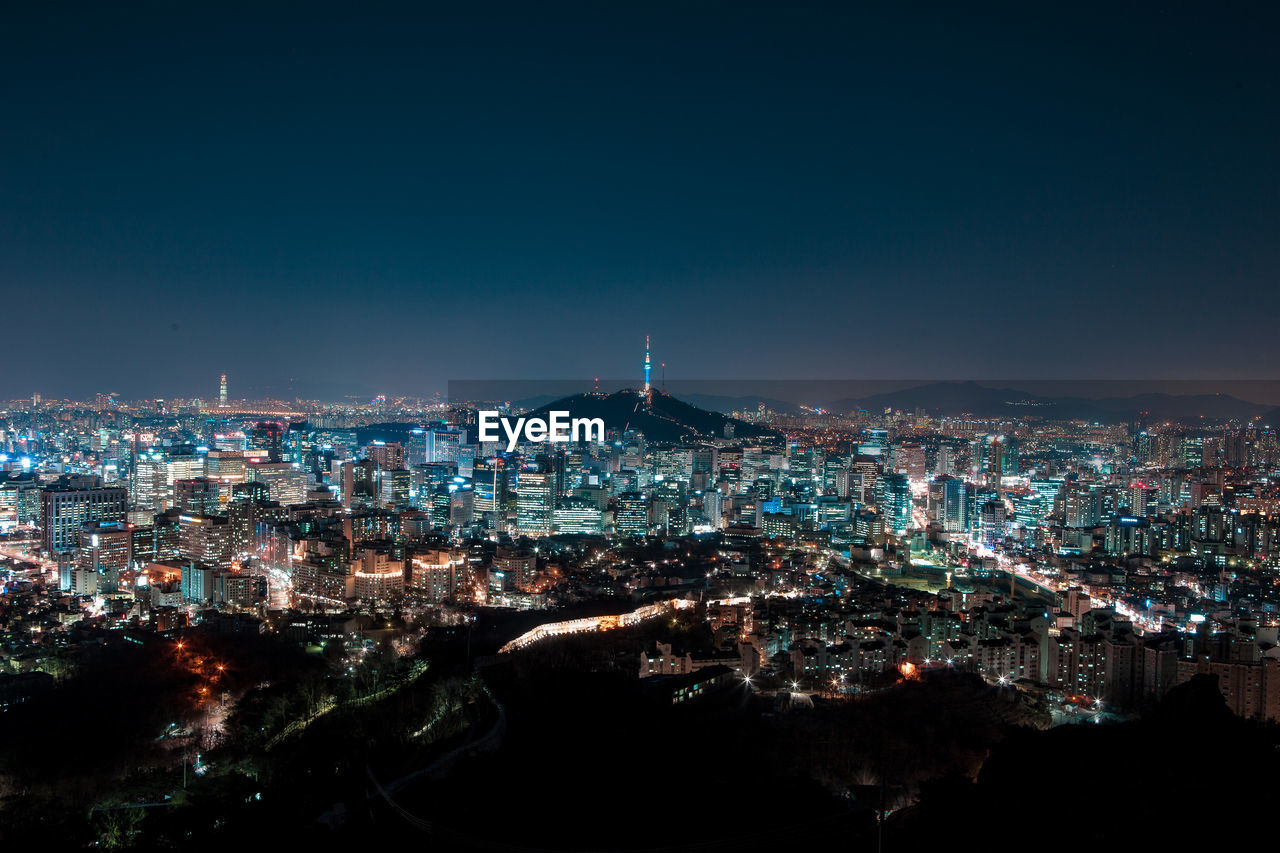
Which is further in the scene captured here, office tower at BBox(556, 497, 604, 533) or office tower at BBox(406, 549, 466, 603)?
office tower at BBox(556, 497, 604, 533)

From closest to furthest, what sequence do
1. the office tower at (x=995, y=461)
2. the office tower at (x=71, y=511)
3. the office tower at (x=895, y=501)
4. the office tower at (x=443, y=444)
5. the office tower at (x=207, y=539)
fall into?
the office tower at (x=207, y=539)
the office tower at (x=71, y=511)
the office tower at (x=895, y=501)
the office tower at (x=995, y=461)
the office tower at (x=443, y=444)

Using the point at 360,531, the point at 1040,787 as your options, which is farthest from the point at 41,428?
the point at 1040,787

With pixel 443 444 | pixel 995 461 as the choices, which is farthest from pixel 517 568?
pixel 995 461

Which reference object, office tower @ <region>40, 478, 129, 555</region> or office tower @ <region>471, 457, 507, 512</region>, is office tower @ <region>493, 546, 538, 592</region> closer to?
office tower @ <region>471, 457, 507, 512</region>

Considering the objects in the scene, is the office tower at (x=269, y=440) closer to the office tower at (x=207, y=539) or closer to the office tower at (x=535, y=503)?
the office tower at (x=535, y=503)

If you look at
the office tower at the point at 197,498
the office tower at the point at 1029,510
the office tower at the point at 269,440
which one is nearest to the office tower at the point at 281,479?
the office tower at the point at 269,440

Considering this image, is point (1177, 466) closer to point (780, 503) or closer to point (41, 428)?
point (780, 503)

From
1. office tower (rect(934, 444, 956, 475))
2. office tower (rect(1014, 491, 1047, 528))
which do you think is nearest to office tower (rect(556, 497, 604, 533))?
office tower (rect(1014, 491, 1047, 528))
